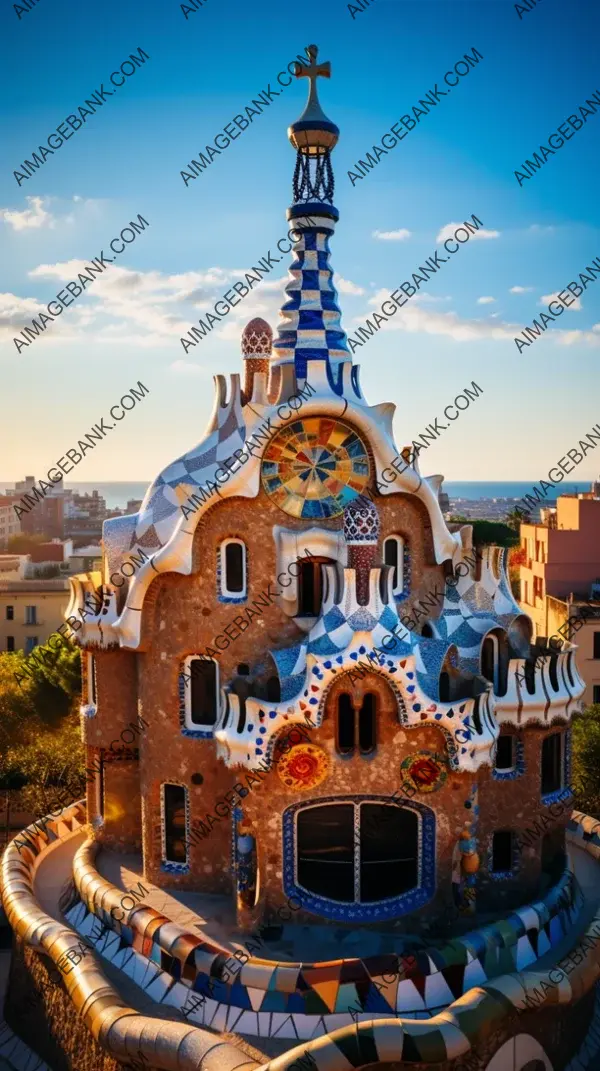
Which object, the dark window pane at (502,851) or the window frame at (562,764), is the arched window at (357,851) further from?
the window frame at (562,764)

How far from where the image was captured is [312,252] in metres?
18.8

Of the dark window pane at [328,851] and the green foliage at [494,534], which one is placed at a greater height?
the green foliage at [494,534]

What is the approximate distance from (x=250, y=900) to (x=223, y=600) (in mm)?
5248

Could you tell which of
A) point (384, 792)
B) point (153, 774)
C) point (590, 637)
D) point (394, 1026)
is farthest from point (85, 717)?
point (590, 637)

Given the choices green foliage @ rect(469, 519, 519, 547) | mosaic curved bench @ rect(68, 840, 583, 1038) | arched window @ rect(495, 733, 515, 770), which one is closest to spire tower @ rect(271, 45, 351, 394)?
arched window @ rect(495, 733, 515, 770)

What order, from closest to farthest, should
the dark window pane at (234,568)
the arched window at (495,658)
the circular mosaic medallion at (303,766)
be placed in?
1. the circular mosaic medallion at (303,766)
2. the dark window pane at (234,568)
3. the arched window at (495,658)

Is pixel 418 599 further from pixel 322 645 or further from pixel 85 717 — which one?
pixel 85 717

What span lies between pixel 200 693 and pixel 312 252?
9321 mm

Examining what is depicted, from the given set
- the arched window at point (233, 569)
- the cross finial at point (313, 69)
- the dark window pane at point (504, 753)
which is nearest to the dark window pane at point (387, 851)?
the dark window pane at point (504, 753)

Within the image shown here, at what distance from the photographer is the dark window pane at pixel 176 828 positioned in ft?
56.7

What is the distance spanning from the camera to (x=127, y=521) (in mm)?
19203

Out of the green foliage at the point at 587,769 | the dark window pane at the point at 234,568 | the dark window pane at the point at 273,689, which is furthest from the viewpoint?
the green foliage at the point at 587,769

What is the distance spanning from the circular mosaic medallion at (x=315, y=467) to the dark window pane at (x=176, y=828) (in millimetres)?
5918

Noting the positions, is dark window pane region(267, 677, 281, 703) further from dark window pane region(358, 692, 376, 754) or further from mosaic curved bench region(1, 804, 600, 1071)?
mosaic curved bench region(1, 804, 600, 1071)
